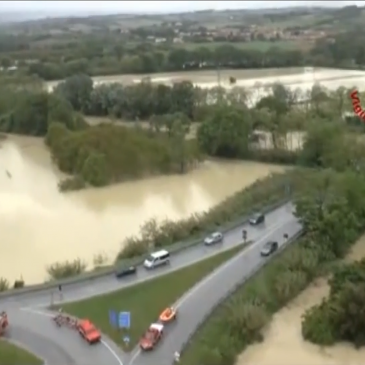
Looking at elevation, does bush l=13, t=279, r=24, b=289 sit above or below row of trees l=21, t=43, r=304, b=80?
below

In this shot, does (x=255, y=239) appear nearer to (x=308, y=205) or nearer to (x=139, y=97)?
(x=308, y=205)

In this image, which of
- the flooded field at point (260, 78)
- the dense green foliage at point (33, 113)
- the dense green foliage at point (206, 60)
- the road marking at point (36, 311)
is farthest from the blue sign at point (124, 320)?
the dense green foliage at point (206, 60)

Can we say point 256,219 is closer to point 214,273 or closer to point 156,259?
point 214,273

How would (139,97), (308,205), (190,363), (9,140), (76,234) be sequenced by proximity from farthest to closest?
(139,97)
(9,140)
(76,234)
(308,205)
(190,363)

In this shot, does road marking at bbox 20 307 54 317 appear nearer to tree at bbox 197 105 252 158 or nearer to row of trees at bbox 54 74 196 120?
tree at bbox 197 105 252 158

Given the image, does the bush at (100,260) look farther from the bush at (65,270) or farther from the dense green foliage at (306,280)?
the dense green foliage at (306,280)

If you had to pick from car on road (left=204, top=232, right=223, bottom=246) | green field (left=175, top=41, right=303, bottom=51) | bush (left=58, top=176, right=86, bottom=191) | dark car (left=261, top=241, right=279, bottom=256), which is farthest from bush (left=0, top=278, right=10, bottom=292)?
green field (left=175, top=41, right=303, bottom=51)

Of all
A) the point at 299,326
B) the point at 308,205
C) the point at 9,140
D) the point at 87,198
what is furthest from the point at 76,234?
the point at 9,140

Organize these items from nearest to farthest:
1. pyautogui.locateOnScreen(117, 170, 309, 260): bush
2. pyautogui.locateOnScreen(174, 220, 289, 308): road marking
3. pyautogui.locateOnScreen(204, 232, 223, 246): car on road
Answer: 1. pyautogui.locateOnScreen(174, 220, 289, 308): road marking
2. pyautogui.locateOnScreen(204, 232, 223, 246): car on road
3. pyautogui.locateOnScreen(117, 170, 309, 260): bush

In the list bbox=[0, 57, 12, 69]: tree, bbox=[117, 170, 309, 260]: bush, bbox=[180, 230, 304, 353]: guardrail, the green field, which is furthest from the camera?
the green field
